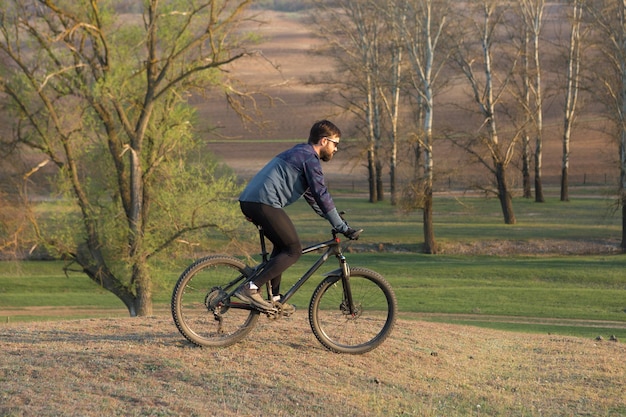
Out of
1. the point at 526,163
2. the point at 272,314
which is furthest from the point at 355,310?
the point at 526,163

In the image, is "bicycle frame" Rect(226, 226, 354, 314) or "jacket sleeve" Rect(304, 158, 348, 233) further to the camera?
"bicycle frame" Rect(226, 226, 354, 314)

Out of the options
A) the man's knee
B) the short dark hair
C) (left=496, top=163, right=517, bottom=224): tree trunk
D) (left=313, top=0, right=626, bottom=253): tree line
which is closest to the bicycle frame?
the man's knee

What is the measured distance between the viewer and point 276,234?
9.12 m

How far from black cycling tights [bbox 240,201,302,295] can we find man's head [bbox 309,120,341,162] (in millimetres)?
767

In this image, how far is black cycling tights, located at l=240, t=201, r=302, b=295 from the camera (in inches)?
356

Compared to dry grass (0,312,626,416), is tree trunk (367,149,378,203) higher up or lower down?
lower down

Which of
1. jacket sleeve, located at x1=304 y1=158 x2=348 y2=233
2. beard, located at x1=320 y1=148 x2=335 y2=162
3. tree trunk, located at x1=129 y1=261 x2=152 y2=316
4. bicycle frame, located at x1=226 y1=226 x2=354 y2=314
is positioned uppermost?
beard, located at x1=320 y1=148 x2=335 y2=162

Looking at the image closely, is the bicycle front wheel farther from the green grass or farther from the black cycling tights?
the green grass

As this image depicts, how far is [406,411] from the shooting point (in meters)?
8.04

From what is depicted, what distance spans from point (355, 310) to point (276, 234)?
53.1 inches

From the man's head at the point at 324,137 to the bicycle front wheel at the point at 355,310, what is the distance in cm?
134

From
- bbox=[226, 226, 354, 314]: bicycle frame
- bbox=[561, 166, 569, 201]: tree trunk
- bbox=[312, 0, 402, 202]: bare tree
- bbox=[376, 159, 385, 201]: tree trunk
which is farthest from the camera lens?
bbox=[376, 159, 385, 201]: tree trunk

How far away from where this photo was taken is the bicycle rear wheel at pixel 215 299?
940 cm

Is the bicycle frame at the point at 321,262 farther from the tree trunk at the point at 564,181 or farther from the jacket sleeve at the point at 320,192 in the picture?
the tree trunk at the point at 564,181
